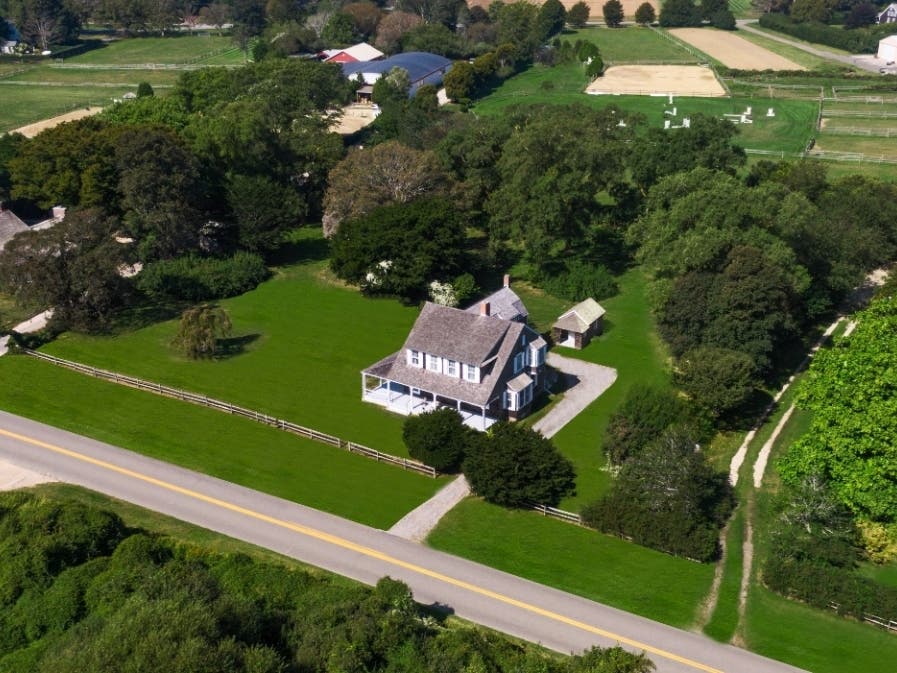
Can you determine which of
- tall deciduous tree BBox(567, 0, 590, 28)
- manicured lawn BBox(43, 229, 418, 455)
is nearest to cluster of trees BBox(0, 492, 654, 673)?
manicured lawn BBox(43, 229, 418, 455)

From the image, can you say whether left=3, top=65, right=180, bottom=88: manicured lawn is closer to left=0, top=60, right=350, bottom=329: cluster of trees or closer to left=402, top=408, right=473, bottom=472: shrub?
left=0, top=60, right=350, bottom=329: cluster of trees

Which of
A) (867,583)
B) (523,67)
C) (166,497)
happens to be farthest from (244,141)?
(523,67)

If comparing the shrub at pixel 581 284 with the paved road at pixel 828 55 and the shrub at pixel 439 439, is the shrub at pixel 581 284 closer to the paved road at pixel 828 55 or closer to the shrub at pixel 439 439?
the shrub at pixel 439 439

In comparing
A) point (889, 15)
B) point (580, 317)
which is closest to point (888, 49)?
point (889, 15)

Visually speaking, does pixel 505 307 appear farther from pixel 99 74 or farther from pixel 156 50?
pixel 156 50

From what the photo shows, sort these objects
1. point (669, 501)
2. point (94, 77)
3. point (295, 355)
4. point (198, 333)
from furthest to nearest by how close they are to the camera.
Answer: point (94, 77) < point (295, 355) < point (198, 333) < point (669, 501)

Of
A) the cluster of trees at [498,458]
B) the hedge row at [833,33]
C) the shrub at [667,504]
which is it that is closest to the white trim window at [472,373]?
the cluster of trees at [498,458]
